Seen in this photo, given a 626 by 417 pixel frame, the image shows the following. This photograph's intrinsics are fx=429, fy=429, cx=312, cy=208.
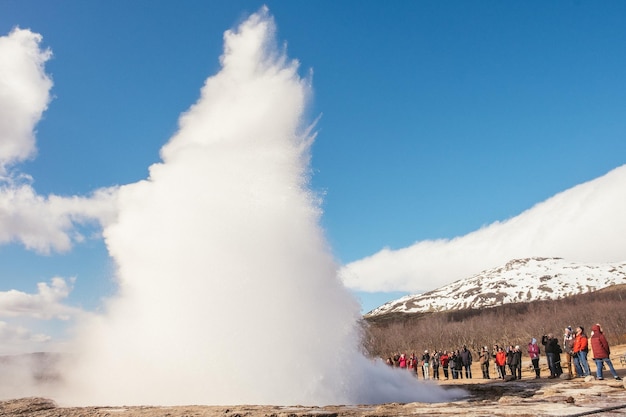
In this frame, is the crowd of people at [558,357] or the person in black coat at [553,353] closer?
the crowd of people at [558,357]

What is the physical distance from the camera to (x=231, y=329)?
12539mm

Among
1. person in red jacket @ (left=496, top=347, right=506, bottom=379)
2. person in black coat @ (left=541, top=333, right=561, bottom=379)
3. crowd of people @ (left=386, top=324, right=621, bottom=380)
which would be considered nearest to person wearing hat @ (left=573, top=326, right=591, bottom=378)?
crowd of people @ (left=386, top=324, right=621, bottom=380)

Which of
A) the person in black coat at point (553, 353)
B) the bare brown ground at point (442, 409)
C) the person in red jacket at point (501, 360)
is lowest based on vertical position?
the person in red jacket at point (501, 360)

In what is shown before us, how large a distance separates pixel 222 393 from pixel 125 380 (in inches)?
174

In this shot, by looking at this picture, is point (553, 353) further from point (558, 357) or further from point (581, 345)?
point (581, 345)

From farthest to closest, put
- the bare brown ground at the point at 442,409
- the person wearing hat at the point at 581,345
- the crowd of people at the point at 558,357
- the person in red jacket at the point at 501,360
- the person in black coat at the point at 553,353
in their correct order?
the person in red jacket at the point at 501,360 → the person in black coat at the point at 553,353 → the person wearing hat at the point at 581,345 → the crowd of people at the point at 558,357 → the bare brown ground at the point at 442,409

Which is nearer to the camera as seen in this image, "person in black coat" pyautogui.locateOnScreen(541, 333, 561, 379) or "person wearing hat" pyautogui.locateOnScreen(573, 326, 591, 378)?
"person wearing hat" pyautogui.locateOnScreen(573, 326, 591, 378)

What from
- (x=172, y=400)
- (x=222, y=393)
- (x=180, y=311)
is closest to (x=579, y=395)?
(x=222, y=393)

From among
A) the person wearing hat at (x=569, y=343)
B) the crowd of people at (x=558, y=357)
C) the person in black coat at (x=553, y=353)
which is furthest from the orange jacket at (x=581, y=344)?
the person in black coat at (x=553, y=353)

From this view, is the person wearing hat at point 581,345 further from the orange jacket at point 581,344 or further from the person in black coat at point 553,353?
the person in black coat at point 553,353

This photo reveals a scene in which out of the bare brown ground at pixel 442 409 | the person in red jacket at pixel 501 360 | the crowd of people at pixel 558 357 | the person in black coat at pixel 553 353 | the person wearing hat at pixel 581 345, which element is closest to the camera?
the bare brown ground at pixel 442 409

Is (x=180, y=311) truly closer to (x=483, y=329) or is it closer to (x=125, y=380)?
(x=125, y=380)

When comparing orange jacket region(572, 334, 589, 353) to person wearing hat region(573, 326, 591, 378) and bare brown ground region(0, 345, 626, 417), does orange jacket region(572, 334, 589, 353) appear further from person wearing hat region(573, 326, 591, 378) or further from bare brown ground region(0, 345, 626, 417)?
bare brown ground region(0, 345, 626, 417)

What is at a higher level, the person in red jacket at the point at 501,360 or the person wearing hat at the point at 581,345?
the person wearing hat at the point at 581,345
